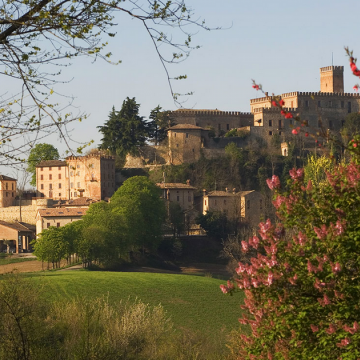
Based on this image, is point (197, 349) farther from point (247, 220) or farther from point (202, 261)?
point (247, 220)

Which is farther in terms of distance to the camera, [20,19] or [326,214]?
[326,214]

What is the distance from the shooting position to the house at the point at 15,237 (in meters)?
59.9

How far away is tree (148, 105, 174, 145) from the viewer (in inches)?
2781

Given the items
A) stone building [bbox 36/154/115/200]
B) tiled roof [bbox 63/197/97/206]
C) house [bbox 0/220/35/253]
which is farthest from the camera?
stone building [bbox 36/154/115/200]

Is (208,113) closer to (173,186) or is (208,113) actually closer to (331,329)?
(173,186)

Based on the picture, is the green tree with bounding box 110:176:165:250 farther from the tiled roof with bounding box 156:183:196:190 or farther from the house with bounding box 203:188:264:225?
the house with bounding box 203:188:264:225

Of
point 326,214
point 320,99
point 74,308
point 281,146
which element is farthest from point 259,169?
point 326,214

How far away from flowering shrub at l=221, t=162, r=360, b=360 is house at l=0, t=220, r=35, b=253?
5012cm

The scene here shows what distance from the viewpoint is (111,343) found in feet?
65.2

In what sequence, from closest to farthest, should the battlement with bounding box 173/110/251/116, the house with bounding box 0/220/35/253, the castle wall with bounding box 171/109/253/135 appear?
the house with bounding box 0/220/35/253
the castle wall with bounding box 171/109/253/135
the battlement with bounding box 173/110/251/116

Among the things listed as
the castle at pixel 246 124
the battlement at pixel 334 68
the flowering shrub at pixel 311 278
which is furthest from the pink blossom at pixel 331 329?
the battlement at pixel 334 68

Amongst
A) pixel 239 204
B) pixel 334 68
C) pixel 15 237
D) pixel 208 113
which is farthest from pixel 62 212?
pixel 334 68

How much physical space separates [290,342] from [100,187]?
186 feet

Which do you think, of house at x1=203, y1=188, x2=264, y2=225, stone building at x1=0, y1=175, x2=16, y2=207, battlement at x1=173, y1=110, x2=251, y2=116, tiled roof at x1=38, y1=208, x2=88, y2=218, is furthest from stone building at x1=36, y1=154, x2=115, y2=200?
battlement at x1=173, y1=110, x2=251, y2=116
